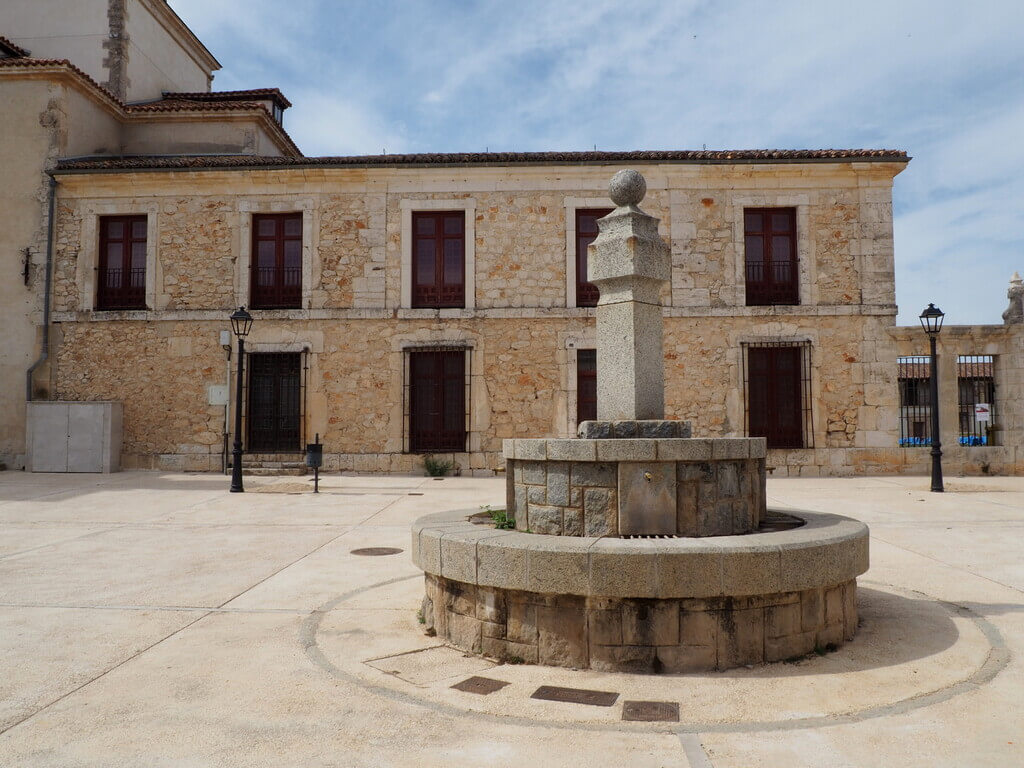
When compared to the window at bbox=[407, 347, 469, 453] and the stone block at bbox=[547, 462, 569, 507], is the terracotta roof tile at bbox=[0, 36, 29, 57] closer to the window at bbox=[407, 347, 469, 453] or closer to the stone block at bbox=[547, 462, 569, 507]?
the window at bbox=[407, 347, 469, 453]

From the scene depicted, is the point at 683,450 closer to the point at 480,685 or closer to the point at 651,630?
the point at 651,630

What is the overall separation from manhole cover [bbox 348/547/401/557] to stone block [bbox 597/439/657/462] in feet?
11.3

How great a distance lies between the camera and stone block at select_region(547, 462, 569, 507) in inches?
178

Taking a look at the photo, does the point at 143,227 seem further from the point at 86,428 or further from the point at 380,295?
the point at 380,295

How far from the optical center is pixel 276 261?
1612cm

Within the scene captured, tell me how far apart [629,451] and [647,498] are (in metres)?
0.32

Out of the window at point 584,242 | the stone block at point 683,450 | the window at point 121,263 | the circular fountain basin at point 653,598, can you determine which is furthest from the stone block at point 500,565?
the window at point 121,263

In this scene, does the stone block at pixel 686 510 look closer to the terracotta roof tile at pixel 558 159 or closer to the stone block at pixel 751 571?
the stone block at pixel 751 571

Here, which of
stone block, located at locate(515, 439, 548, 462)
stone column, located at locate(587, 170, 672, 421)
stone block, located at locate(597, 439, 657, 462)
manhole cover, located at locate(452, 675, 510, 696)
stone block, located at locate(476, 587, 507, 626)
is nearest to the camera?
manhole cover, located at locate(452, 675, 510, 696)

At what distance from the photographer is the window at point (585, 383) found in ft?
50.3

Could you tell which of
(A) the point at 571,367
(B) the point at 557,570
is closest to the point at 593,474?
(B) the point at 557,570

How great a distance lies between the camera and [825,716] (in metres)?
3.21

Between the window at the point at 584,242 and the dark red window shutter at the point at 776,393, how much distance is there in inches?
143

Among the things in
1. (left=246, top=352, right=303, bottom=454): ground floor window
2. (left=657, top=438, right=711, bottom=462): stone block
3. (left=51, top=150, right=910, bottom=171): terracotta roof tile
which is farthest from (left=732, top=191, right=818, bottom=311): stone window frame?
(left=657, top=438, right=711, bottom=462): stone block
